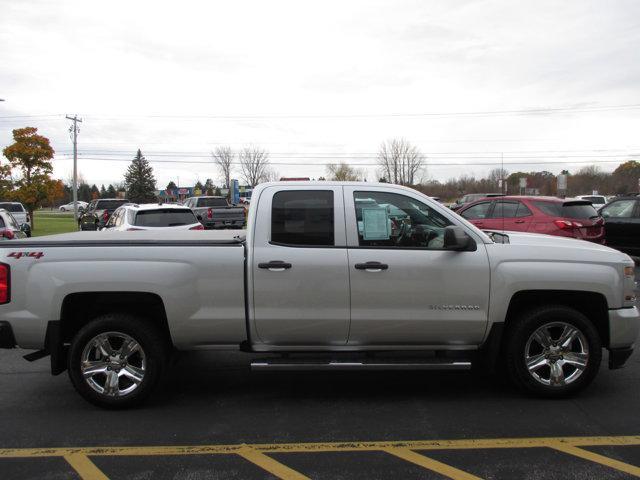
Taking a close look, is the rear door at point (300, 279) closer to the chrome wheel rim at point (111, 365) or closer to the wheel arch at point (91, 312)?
the wheel arch at point (91, 312)

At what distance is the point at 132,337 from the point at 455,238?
2785 mm

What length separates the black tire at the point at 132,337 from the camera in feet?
14.7

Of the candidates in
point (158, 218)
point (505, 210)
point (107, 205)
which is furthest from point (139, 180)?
point (505, 210)

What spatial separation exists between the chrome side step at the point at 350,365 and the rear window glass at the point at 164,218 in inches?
342

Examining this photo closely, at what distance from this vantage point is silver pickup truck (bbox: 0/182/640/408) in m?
4.46

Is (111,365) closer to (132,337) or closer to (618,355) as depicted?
(132,337)

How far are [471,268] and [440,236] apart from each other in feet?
1.26

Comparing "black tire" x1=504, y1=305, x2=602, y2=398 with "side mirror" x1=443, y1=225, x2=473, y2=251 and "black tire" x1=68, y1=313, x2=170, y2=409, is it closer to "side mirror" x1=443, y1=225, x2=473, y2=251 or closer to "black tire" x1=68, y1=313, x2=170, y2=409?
"side mirror" x1=443, y1=225, x2=473, y2=251

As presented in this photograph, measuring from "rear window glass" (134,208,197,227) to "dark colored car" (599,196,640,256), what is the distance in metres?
9.95

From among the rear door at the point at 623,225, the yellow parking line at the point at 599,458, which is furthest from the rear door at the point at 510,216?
the yellow parking line at the point at 599,458

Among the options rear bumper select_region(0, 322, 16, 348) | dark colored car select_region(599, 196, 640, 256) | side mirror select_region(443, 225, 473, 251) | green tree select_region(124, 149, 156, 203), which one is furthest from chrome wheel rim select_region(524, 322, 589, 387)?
green tree select_region(124, 149, 156, 203)

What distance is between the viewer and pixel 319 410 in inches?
180

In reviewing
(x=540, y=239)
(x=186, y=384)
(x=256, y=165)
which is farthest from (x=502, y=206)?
(x=256, y=165)

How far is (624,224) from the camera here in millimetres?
12781
